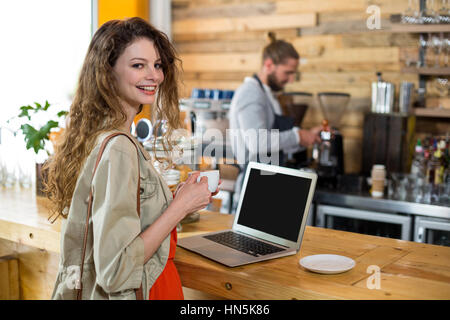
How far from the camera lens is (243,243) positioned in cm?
192

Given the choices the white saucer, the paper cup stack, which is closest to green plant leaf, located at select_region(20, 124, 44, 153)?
the white saucer

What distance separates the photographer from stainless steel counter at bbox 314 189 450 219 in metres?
3.09

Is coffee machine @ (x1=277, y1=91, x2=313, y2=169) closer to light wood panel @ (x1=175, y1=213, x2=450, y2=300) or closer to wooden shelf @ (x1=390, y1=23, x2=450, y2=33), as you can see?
wooden shelf @ (x1=390, y1=23, x2=450, y2=33)

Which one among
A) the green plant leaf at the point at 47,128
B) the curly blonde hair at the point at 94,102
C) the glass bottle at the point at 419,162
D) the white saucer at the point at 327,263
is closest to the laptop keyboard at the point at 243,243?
the white saucer at the point at 327,263

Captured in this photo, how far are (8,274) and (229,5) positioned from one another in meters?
3.03

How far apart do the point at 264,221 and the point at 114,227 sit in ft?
2.38

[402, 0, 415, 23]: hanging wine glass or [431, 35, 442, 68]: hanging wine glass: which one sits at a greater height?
[402, 0, 415, 23]: hanging wine glass

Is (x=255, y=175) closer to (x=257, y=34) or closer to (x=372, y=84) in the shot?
(x=372, y=84)

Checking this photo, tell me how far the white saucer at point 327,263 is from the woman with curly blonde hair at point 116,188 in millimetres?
396

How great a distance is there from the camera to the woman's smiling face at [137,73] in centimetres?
158

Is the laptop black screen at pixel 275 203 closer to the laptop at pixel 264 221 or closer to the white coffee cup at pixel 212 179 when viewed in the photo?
the laptop at pixel 264 221

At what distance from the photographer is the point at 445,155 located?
338 centimetres

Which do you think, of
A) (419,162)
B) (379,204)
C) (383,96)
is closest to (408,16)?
(383,96)

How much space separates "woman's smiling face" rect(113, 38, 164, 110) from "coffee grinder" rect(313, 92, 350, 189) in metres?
2.11
